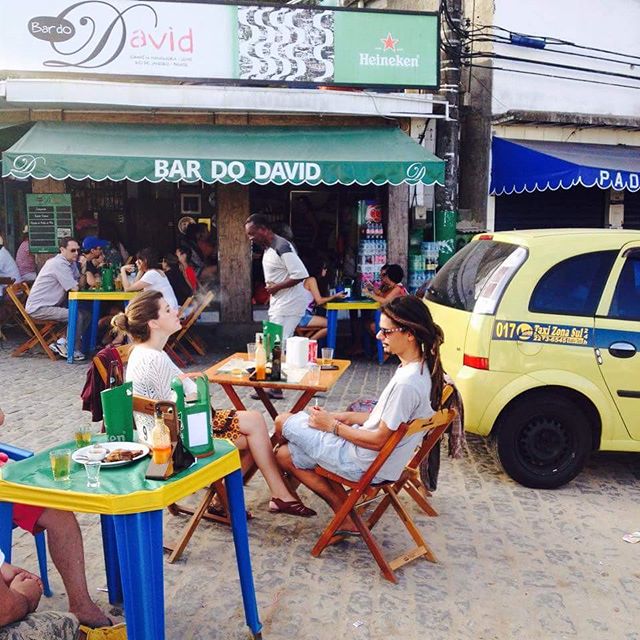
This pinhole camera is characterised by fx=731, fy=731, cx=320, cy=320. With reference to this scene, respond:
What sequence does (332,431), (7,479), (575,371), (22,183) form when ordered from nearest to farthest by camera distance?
(7,479) → (332,431) → (575,371) → (22,183)

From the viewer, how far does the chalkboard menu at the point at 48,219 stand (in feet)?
35.9

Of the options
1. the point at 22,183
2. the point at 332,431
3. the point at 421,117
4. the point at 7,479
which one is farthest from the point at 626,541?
the point at 22,183

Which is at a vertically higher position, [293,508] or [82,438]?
[82,438]

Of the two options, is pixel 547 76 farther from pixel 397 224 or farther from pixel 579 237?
pixel 579 237

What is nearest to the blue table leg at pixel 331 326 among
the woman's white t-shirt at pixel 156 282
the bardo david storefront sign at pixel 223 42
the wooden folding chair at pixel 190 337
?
the wooden folding chair at pixel 190 337

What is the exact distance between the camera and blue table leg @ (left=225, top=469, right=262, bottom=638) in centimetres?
332

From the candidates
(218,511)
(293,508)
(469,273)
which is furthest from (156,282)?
(293,508)

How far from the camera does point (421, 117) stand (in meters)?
10.2

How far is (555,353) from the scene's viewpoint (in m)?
5.14

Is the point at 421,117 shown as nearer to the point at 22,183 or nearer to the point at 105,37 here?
the point at 105,37

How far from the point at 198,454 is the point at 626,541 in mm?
2842

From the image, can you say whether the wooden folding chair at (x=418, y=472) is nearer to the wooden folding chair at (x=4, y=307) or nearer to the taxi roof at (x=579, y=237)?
the taxi roof at (x=579, y=237)

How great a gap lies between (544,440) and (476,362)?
0.77 metres

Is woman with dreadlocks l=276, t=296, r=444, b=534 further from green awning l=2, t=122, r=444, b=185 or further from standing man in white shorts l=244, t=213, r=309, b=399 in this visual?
green awning l=2, t=122, r=444, b=185
